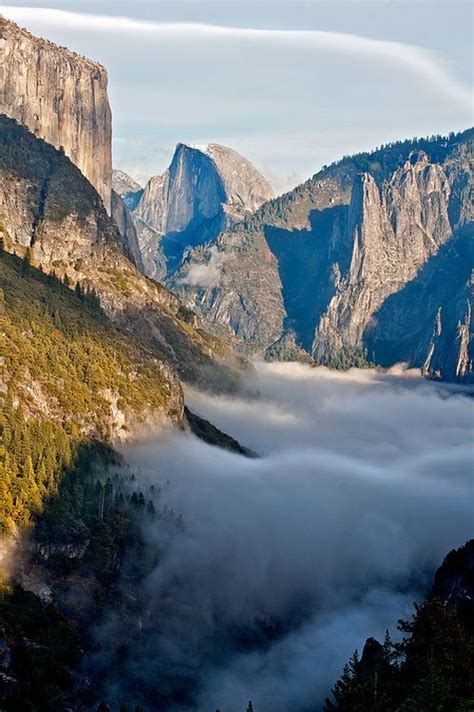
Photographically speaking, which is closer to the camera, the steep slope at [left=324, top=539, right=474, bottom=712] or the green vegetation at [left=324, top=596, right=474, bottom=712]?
the green vegetation at [left=324, top=596, right=474, bottom=712]

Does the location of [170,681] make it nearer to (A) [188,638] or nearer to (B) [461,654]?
(A) [188,638]

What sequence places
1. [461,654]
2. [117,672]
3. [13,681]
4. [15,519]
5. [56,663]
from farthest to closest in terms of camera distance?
1. [15,519]
2. [117,672]
3. [56,663]
4. [13,681]
5. [461,654]

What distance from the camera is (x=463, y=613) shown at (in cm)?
10481

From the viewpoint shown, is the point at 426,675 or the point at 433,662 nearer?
the point at 426,675

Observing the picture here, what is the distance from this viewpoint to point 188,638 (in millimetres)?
191375

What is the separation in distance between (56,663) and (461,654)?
291 ft

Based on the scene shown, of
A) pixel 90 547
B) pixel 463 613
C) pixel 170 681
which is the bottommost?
pixel 170 681

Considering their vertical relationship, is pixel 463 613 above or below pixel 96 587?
above

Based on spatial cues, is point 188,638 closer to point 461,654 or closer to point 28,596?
point 28,596

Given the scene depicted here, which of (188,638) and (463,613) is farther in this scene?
(188,638)

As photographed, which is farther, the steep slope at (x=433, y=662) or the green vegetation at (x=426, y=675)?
the steep slope at (x=433, y=662)

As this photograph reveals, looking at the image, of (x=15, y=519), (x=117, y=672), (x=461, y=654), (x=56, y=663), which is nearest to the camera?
(x=461, y=654)

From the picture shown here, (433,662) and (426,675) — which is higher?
(433,662)

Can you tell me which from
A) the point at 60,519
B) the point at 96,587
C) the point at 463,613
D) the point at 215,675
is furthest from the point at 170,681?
the point at 463,613
